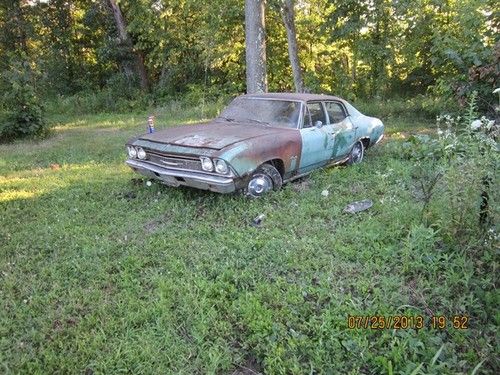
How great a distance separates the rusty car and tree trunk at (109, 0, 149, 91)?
13.4 m

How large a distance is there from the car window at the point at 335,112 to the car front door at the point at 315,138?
0.60 feet

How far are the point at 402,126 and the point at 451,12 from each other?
371 cm

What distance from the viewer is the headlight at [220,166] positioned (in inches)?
187

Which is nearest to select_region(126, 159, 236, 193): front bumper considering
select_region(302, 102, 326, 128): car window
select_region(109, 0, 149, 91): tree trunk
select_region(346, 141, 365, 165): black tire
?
select_region(302, 102, 326, 128): car window

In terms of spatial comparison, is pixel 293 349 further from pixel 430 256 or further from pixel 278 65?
pixel 278 65

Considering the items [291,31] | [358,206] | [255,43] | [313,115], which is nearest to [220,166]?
[358,206]

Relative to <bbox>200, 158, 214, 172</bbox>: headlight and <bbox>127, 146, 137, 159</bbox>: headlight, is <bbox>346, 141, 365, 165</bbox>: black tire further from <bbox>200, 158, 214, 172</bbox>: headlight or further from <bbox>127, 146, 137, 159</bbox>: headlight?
<bbox>127, 146, 137, 159</bbox>: headlight

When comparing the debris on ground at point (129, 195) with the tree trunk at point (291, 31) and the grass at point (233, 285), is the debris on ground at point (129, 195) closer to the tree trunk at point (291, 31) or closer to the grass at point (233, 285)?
the grass at point (233, 285)

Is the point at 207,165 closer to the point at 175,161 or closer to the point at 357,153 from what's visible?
the point at 175,161

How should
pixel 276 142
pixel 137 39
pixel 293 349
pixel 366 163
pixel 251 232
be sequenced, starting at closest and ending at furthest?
pixel 293 349
pixel 251 232
pixel 276 142
pixel 366 163
pixel 137 39

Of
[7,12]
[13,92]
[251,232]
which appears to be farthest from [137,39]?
[251,232]

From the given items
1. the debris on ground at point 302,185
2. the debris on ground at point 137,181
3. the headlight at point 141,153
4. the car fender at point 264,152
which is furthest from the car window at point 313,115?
the debris on ground at point 137,181

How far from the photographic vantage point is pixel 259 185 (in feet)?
17.7

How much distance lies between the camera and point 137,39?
1828cm
